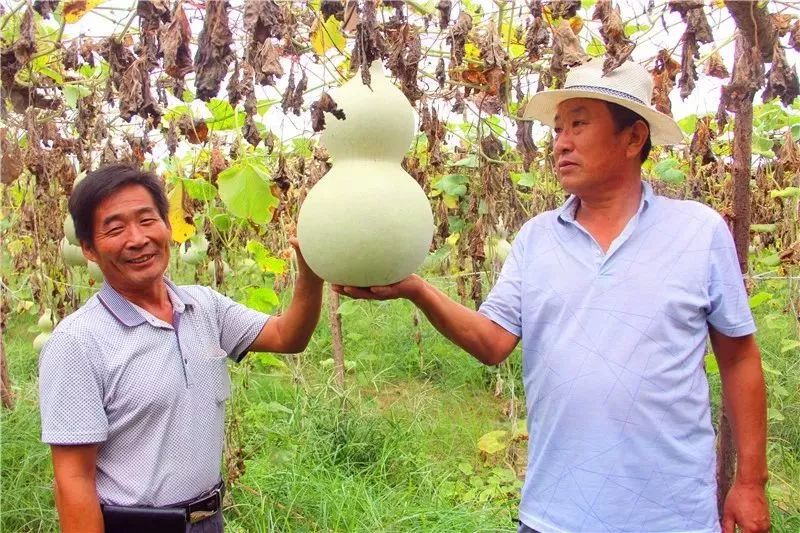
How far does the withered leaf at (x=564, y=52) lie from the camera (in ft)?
6.32

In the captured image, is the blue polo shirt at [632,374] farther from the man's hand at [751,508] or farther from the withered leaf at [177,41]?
the withered leaf at [177,41]

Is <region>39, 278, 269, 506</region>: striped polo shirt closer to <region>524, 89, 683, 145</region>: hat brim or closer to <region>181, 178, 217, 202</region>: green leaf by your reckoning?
<region>524, 89, 683, 145</region>: hat brim

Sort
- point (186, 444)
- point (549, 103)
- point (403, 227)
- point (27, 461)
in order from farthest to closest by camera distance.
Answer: point (27, 461)
point (549, 103)
point (186, 444)
point (403, 227)

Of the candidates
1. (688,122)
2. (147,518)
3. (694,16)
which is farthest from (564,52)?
(688,122)

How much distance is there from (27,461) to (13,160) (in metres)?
1.44

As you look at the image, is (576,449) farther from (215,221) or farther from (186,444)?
(215,221)

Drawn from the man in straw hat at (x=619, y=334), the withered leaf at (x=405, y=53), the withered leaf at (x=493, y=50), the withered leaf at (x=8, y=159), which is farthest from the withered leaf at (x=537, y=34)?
the withered leaf at (x=8, y=159)

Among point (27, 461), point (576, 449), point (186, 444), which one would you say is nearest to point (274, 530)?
point (27, 461)

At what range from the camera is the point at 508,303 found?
192cm

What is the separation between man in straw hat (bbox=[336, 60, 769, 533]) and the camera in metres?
1.70

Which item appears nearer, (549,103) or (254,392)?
(549,103)

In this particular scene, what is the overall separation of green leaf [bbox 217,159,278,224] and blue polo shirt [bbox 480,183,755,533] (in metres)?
1.20

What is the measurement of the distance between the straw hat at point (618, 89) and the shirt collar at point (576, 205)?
174mm

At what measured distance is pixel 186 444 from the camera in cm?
177
